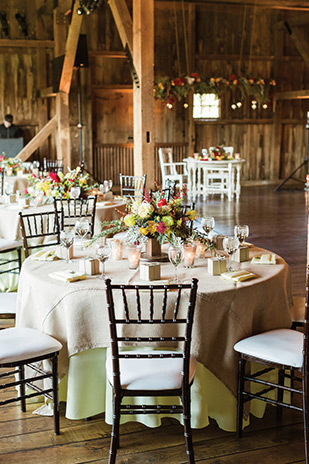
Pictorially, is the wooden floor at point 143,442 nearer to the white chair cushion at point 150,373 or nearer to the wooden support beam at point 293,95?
the white chair cushion at point 150,373

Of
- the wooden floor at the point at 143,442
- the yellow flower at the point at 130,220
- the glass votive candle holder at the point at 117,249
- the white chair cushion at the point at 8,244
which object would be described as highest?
the yellow flower at the point at 130,220

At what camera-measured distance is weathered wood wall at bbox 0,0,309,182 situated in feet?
41.1

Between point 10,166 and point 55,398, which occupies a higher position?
point 10,166

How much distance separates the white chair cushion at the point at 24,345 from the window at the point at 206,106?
37.3 ft

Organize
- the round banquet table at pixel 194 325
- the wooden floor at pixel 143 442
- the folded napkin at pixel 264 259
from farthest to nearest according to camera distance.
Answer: the folded napkin at pixel 264 259, the round banquet table at pixel 194 325, the wooden floor at pixel 143 442

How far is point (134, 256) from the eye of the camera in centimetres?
336

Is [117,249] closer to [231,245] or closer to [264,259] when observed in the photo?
[231,245]

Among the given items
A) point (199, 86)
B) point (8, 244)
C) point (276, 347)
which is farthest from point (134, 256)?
point (199, 86)

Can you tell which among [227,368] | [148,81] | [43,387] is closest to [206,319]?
[227,368]

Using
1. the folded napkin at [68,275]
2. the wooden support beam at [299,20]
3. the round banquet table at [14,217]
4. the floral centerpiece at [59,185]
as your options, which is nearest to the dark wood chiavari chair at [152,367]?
the folded napkin at [68,275]

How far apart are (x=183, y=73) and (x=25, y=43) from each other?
12.0 ft

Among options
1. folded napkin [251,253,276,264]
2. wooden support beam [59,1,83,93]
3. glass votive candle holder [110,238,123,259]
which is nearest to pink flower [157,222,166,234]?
glass votive candle holder [110,238,123,259]

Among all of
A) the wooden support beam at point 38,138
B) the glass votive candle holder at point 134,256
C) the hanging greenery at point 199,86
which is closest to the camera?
the glass votive candle holder at point 134,256

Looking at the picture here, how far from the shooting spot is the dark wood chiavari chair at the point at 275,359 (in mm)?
2753
